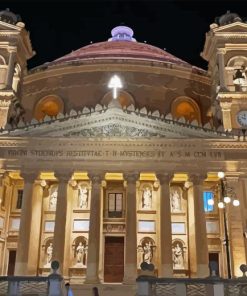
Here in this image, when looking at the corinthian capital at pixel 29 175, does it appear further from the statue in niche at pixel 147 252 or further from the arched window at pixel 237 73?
the arched window at pixel 237 73

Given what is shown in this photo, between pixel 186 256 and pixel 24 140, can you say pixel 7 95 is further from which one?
pixel 186 256

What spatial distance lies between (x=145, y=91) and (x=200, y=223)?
13173mm

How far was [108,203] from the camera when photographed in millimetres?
30578

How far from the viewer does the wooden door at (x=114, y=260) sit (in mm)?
28984

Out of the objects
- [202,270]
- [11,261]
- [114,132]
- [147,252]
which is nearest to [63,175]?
[114,132]

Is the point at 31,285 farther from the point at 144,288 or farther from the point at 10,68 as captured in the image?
the point at 10,68

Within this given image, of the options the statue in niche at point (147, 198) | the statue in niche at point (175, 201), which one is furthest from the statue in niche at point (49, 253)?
the statue in niche at point (175, 201)

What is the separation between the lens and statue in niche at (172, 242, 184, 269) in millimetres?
28984

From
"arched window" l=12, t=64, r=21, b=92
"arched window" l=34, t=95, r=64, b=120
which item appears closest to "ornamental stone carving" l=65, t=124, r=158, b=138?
"arched window" l=12, t=64, r=21, b=92

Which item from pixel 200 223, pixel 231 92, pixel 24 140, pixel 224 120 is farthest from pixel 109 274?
pixel 231 92

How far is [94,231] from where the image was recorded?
2692cm

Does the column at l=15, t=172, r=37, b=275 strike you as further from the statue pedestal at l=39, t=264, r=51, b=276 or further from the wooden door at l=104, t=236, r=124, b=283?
the wooden door at l=104, t=236, r=124, b=283

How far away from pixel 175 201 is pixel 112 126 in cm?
635

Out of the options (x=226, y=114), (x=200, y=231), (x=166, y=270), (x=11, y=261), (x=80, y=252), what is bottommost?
(x=166, y=270)
